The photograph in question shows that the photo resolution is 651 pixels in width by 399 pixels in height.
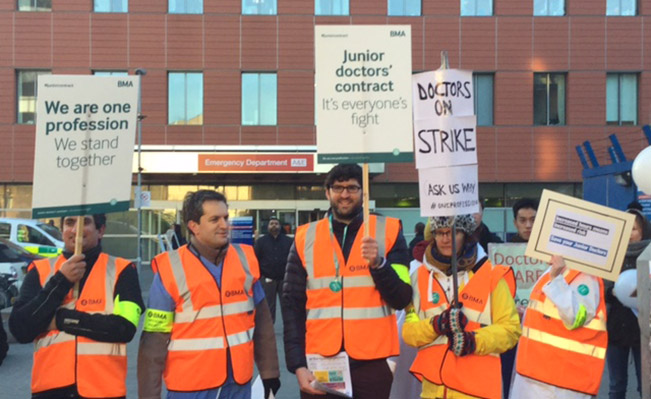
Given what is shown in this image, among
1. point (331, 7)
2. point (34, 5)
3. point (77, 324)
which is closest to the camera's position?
point (77, 324)

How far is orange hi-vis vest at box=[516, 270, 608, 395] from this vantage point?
4.88m

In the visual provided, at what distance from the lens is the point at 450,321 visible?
4520 mm

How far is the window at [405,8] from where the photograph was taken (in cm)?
3130

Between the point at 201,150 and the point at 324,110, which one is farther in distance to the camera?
the point at 201,150

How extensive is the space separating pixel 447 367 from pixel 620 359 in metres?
3.40

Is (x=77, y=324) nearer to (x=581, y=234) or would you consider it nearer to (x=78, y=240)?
(x=78, y=240)

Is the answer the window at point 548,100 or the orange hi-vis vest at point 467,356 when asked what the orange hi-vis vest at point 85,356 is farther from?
the window at point 548,100

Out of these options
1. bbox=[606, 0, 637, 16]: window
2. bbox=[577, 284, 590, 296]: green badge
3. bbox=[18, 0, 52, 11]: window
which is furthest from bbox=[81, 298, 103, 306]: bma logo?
bbox=[606, 0, 637, 16]: window

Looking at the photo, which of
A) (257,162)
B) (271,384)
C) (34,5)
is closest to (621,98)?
(257,162)

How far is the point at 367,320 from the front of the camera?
457cm

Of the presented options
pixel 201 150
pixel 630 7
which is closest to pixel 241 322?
pixel 201 150

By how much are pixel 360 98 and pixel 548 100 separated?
93.2 ft

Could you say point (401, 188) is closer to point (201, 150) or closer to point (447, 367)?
point (201, 150)

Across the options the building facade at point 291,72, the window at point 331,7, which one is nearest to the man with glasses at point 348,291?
the building facade at point 291,72
